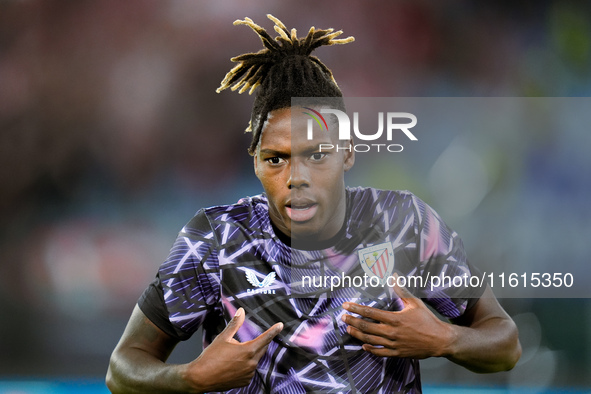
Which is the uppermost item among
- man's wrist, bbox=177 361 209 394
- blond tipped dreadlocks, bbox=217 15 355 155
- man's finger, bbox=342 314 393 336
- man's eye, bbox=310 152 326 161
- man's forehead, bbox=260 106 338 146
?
blond tipped dreadlocks, bbox=217 15 355 155

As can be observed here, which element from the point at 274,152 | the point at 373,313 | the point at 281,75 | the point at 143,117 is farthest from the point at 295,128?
the point at 143,117

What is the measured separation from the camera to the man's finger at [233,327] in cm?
153

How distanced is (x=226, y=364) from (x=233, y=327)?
0.10 metres

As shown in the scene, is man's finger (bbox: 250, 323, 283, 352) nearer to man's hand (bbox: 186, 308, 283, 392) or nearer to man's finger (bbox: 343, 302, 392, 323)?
man's hand (bbox: 186, 308, 283, 392)

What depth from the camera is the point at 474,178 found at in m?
3.01

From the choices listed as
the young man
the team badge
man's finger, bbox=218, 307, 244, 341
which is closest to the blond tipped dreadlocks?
the young man

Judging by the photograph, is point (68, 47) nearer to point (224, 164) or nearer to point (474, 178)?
point (224, 164)

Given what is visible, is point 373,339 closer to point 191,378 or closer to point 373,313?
point 373,313

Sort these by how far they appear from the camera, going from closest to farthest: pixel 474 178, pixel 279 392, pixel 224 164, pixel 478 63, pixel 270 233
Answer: pixel 279 392 → pixel 270 233 → pixel 474 178 → pixel 478 63 → pixel 224 164

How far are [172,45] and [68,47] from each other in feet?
2.01

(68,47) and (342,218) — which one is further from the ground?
(68,47)

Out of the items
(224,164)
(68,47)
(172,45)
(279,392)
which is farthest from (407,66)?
(279,392)

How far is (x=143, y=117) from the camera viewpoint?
11.9 feet

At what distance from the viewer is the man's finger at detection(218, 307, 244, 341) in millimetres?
1530
